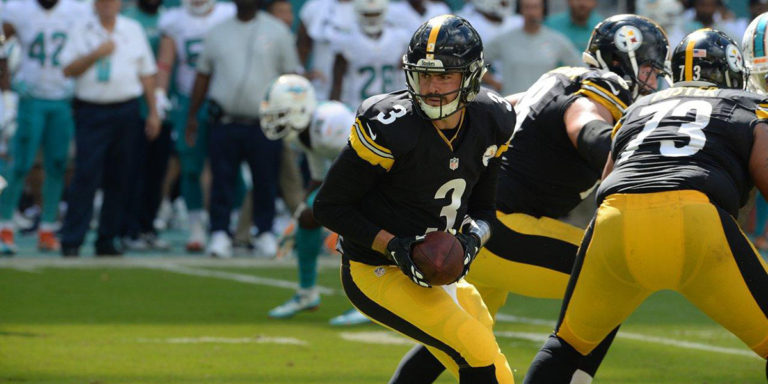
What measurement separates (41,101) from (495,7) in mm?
4219

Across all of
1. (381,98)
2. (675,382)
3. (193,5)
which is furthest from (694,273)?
(193,5)

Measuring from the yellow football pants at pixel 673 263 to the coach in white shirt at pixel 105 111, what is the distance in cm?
685

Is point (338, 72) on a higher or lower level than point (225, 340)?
higher

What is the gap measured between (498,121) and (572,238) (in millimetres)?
965

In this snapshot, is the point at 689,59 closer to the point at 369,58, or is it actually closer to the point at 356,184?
the point at 356,184

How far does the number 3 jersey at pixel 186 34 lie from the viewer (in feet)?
36.7

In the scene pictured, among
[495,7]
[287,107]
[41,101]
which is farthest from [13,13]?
[495,7]

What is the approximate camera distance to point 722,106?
13.7 feet

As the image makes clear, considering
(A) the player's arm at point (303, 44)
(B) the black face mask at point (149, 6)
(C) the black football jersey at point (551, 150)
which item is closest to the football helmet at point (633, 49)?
(C) the black football jersey at point (551, 150)

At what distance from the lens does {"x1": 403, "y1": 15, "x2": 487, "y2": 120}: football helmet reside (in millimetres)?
4188

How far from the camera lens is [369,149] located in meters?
4.12

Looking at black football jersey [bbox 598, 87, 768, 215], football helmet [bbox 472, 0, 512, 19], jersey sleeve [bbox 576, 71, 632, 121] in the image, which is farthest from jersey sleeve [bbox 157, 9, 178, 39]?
black football jersey [bbox 598, 87, 768, 215]

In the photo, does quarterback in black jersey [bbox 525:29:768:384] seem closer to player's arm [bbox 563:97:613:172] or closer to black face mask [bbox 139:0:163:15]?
player's arm [bbox 563:97:613:172]

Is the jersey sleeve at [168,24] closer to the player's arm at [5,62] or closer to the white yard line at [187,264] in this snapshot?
the player's arm at [5,62]
